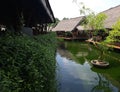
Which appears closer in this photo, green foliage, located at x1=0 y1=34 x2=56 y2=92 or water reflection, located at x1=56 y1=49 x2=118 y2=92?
green foliage, located at x1=0 y1=34 x2=56 y2=92

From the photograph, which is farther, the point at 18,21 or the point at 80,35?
the point at 80,35

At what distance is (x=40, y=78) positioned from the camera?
15.9 ft

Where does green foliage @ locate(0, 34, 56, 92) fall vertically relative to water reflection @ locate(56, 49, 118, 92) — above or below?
above

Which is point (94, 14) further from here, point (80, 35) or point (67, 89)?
point (80, 35)

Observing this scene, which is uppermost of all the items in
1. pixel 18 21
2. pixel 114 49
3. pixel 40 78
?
pixel 18 21

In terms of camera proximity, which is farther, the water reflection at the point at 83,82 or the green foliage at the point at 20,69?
the water reflection at the point at 83,82

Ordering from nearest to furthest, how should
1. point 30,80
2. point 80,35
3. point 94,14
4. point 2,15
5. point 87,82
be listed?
point 30,80 < point 2,15 < point 87,82 < point 94,14 < point 80,35

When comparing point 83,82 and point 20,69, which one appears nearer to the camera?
point 20,69

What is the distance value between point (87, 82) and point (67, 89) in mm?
1743

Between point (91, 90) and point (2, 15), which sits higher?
point (2, 15)

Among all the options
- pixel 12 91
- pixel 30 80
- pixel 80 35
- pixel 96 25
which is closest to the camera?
pixel 12 91

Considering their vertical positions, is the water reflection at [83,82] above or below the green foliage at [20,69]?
below

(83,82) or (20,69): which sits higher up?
(20,69)

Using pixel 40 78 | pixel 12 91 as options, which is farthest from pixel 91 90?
pixel 12 91
